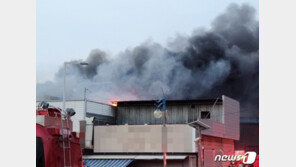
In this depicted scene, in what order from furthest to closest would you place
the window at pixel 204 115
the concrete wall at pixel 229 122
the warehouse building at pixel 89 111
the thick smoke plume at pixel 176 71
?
the window at pixel 204 115, the warehouse building at pixel 89 111, the concrete wall at pixel 229 122, the thick smoke plume at pixel 176 71

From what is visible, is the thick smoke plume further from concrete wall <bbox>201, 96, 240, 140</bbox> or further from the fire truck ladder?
the fire truck ladder

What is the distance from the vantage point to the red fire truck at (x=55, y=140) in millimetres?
20141

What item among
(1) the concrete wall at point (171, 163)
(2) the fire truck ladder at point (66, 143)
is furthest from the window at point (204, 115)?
(2) the fire truck ladder at point (66, 143)

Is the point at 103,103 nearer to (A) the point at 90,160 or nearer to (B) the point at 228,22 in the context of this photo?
(A) the point at 90,160

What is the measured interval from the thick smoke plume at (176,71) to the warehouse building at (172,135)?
197 centimetres

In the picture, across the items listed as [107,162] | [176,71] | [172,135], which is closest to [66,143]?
[107,162]

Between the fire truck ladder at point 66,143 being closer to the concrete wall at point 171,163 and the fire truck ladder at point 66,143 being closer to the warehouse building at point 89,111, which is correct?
the warehouse building at point 89,111

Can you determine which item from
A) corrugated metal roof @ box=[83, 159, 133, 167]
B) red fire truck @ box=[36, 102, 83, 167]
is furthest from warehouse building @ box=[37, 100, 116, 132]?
red fire truck @ box=[36, 102, 83, 167]

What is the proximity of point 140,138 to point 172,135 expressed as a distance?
2137 millimetres

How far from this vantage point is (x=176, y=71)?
38.9 m

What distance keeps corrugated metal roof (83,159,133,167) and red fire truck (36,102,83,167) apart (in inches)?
301

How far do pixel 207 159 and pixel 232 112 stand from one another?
4.55 m

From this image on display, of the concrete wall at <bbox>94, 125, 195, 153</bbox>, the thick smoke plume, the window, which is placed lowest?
the concrete wall at <bbox>94, 125, 195, 153</bbox>

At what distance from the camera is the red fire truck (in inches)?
793
